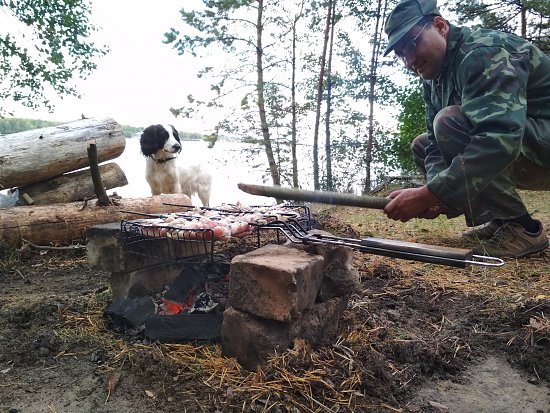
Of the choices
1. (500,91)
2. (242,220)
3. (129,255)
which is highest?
(500,91)

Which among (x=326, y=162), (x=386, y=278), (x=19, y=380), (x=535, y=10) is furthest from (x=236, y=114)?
(x=19, y=380)

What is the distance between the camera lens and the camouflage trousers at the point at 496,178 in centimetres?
236

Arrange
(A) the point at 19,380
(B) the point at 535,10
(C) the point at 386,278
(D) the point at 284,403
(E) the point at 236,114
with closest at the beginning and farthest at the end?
(D) the point at 284,403 < (A) the point at 19,380 < (C) the point at 386,278 < (B) the point at 535,10 < (E) the point at 236,114

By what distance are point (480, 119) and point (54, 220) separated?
4.00 meters

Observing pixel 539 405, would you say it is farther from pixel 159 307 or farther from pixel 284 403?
pixel 159 307

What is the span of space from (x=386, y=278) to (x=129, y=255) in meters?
1.76

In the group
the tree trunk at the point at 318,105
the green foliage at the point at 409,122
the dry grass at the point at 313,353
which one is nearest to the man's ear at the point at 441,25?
the dry grass at the point at 313,353

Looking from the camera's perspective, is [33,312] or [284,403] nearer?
[284,403]

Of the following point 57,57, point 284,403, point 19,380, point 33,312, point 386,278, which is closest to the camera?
point 284,403

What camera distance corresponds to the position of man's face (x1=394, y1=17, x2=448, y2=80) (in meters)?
2.14

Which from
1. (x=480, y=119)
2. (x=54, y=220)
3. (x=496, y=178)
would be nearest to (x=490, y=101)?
(x=480, y=119)

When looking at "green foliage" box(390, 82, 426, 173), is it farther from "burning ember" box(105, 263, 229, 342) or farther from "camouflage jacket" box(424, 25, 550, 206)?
"burning ember" box(105, 263, 229, 342)

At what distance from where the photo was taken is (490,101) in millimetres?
1834

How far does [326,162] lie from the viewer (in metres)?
12.4
